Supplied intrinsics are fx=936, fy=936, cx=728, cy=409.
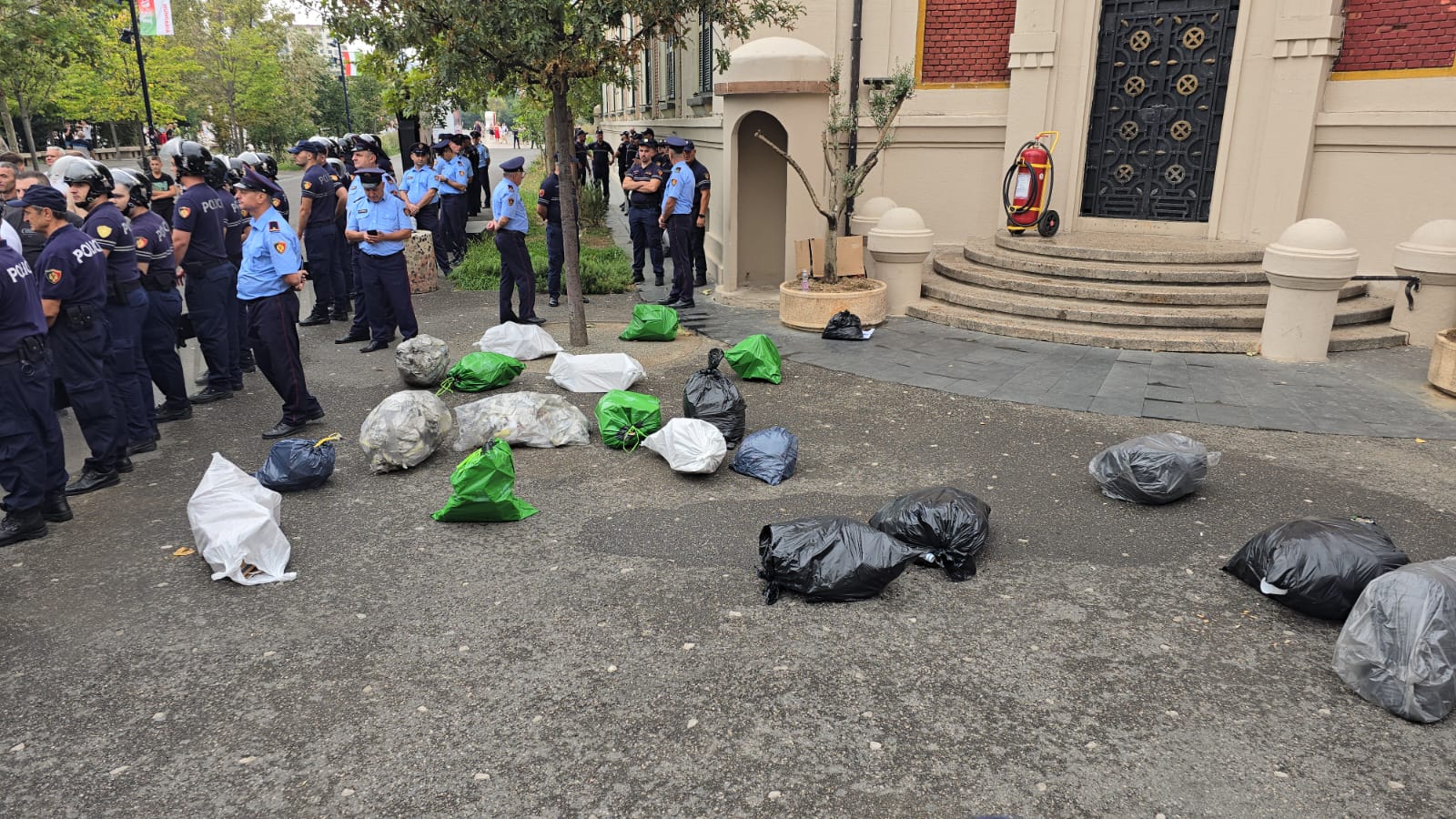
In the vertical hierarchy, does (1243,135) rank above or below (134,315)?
above

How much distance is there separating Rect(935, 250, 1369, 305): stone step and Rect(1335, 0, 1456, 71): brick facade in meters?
2.32

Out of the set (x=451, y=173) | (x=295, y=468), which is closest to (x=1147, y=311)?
(x=295, y=468)

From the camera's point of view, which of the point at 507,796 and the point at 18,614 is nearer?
the point at 507,796

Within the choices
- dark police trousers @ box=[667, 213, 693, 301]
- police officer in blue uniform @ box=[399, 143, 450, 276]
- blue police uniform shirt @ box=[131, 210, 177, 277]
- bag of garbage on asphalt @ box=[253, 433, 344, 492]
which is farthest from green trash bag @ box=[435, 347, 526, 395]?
police officer in blue uniform @ box=[399, 143, 450, 276]

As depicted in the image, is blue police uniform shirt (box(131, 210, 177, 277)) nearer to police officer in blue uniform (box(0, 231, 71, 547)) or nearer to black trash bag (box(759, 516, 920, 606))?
police officer in blue uniform (box(0, 231, 71, 547))

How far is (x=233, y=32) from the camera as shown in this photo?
4238cm

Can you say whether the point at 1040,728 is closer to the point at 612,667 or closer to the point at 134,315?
the point at 612,667

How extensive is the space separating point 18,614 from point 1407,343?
11.4m

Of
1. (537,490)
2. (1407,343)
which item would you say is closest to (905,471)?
(537,490)

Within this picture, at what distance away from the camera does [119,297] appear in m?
6.65

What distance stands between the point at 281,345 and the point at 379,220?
2.23 m

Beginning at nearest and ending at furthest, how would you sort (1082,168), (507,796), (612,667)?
1. (507,796)
2. (612,667)
3. (1082,168)

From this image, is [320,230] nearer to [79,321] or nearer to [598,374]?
[598,374]

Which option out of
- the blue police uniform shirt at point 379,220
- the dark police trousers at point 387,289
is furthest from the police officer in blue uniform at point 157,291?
the dark police trousers at point 387,289
